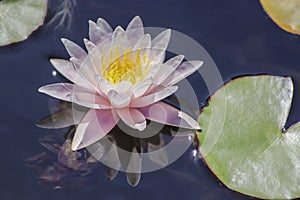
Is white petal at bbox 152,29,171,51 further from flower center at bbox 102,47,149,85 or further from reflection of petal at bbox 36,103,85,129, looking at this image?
reflection of petal at bbox 36,103,85,129

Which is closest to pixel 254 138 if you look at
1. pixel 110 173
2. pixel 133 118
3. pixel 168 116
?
pixel 168 116

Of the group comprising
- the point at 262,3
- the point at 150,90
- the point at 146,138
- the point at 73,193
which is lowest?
the point at 73,193

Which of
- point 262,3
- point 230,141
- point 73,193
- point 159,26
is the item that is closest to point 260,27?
point 262,3

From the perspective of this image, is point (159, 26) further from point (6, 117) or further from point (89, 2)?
point (6, 117)

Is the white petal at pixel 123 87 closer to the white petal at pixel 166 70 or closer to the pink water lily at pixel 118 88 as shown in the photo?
the pink water lily at pixel 118 88

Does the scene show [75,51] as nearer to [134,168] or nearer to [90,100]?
[90,100]

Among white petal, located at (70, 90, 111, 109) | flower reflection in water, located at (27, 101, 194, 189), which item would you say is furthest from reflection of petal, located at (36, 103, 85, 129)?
white petal, located at (70, 90, 111, 109)
